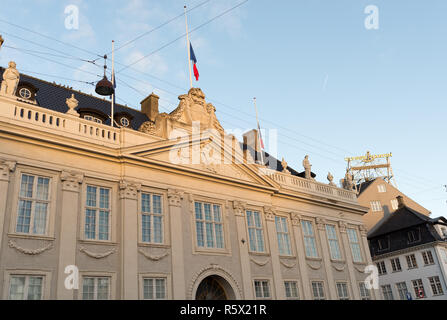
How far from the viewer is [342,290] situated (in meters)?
28.6

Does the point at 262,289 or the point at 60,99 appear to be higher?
the point at 60,99

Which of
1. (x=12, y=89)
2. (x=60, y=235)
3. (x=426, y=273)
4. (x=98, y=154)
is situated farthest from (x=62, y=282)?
(x=426, y=273)

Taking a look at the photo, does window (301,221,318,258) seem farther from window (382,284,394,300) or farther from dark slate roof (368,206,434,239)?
window (382,284,394,300)

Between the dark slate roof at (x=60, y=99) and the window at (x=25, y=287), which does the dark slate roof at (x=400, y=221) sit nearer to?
the dark slate roof at (x=60, y=99)

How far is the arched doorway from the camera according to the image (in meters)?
21.8

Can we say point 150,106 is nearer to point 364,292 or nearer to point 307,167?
point 307,167

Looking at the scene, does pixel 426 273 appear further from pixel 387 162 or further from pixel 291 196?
pixel 387 162

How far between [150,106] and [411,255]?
30509 millimetres

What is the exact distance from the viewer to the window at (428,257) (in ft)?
135

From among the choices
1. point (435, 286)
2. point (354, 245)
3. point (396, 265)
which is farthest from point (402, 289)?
point (354, 245)

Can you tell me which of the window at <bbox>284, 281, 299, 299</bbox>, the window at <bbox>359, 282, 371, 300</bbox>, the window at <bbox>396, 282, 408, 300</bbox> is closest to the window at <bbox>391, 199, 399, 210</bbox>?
the window at <bbox>396, 282, 408, 300</bbox>

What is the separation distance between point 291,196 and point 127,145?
12446 millimetres

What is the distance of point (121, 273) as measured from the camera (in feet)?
59.6
